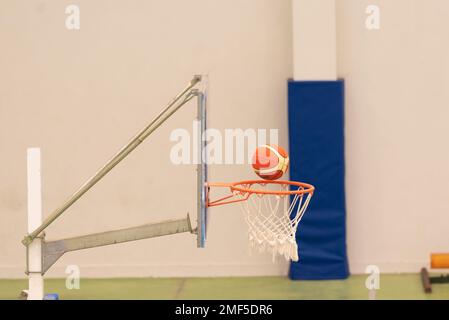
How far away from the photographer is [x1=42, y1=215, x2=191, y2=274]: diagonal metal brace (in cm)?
667

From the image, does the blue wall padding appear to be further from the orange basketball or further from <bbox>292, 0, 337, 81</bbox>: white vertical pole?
the orange basketball

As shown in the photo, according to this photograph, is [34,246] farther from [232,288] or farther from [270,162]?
[232,288]

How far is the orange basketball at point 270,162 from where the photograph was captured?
23.1ft

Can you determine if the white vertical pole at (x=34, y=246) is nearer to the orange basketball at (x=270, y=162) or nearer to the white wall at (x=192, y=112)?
the orange basketball at (x=270, y=162)

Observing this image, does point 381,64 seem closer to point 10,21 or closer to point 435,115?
point 435,115

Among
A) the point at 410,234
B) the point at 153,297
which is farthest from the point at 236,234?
the point at 410,234

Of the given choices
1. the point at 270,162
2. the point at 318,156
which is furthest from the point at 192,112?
the point at 270,162

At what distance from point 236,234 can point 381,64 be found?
2489mm

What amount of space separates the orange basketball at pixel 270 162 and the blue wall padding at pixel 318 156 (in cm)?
255

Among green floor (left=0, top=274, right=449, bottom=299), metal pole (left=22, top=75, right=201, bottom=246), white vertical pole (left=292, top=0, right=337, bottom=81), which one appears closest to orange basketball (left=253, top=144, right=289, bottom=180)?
metal pole (left=22, top=75, right=201, bottom=246)

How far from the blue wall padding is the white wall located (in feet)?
0.93

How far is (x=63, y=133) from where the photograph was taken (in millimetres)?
10016
